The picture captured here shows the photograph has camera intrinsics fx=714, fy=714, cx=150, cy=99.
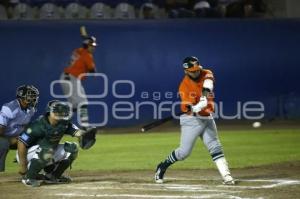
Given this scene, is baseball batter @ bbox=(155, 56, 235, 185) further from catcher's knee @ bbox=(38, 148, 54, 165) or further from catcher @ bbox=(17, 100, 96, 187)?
catcher's knee @ bbox=(38, 148, 54, 165)

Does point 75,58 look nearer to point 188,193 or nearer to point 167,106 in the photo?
point 167,106

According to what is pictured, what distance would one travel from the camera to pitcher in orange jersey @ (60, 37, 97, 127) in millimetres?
17422

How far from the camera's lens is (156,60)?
1922cm

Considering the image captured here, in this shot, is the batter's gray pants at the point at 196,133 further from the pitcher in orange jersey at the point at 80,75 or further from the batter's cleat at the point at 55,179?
the pitcher in orange jersey at the point at 80,75

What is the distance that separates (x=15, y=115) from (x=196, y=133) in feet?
8.86

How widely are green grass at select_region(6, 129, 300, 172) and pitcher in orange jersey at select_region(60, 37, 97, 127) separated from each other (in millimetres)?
874

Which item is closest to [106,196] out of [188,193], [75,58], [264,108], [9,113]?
[188,193]

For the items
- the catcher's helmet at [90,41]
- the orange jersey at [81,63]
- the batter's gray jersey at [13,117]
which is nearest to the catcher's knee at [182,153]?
the batter's gray jersey at [13,117]

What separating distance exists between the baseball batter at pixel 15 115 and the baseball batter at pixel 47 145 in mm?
499

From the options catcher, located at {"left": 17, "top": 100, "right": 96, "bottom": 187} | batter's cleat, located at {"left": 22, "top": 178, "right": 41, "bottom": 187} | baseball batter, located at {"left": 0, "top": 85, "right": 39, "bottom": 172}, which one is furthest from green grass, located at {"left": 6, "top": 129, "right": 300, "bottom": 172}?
batter's cleat, located at {"left": 22, "top": 178, "right": 41, "bottom": 187}

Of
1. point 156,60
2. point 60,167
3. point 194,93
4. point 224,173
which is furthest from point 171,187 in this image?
point 156,60

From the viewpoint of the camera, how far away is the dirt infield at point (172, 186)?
29.2ft

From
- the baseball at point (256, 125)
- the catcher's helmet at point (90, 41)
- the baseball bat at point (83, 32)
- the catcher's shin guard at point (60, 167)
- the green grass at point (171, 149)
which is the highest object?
the baseball bat at point (83, 32)

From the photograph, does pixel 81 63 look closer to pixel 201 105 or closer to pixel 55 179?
pixel 55 179
